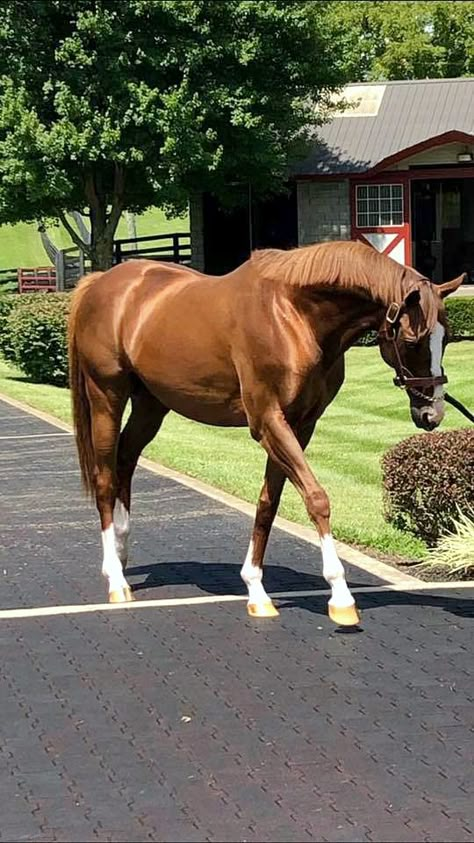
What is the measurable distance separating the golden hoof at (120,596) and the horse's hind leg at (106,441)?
3.4 inches

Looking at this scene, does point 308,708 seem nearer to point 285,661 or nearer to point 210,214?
point 285,661

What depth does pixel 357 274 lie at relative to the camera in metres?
6.00

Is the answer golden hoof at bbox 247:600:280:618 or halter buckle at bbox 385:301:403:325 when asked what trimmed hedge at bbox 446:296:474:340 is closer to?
golden hoof at bbox 247:600:280:618

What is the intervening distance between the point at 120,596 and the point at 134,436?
1.08 m

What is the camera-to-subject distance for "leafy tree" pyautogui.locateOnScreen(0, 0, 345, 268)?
27000mm

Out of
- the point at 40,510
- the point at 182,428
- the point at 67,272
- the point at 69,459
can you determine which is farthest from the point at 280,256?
the point at 67,272

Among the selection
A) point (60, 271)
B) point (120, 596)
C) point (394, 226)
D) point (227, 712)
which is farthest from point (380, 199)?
point (227, 712)

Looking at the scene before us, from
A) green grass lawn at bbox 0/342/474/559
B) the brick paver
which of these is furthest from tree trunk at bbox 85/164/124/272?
the brick paver

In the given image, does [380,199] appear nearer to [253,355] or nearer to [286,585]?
[286,585]

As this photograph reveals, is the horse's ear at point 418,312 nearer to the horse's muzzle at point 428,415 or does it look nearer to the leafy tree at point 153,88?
the horse's muzzle at point 428,415

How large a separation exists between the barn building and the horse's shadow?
2303cm

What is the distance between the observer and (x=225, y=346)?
6.39 metres

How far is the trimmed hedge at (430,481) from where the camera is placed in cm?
796

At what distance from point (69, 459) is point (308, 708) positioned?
7.96 metres
